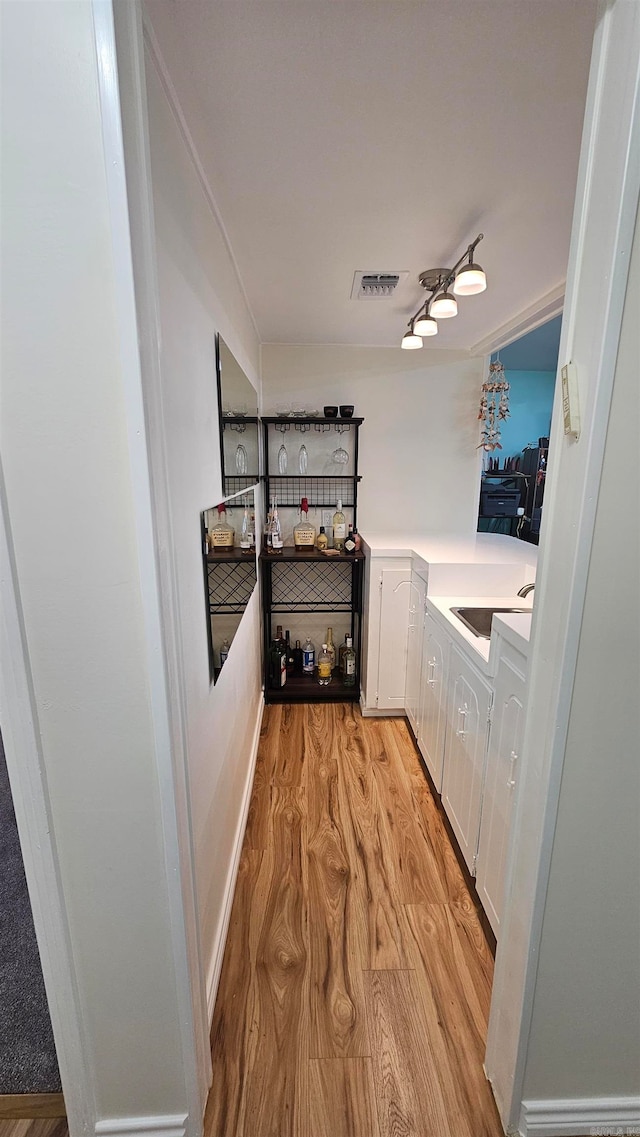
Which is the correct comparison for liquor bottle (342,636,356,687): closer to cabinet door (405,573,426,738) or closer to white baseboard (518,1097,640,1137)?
cabinet door (405,573,426,738)

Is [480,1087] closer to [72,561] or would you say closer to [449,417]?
[72,561]

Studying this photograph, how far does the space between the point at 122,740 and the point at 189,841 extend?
0.97 feet

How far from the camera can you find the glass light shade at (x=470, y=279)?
139 centimetres

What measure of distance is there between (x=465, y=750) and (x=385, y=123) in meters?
1.85

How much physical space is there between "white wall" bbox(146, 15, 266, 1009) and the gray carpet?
430 mm

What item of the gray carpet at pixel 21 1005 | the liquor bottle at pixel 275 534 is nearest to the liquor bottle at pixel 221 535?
the liquor bottle at pixel 275 534

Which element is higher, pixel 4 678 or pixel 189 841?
pixel 4 678

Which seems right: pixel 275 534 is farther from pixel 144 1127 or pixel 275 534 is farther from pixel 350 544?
pixel 144 1127

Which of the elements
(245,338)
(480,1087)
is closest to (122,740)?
Answer: (480,1087)

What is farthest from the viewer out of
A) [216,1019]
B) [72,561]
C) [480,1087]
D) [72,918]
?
[216,1019]

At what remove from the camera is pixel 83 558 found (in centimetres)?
75

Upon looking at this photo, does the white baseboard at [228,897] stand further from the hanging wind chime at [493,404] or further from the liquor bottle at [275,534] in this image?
the hanging wind chime at [493,404]

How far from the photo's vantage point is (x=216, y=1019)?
1241mm

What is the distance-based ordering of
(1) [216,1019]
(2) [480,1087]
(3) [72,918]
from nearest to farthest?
1. (3) [72,918]
2. (2) [480,1087]
3. (1) [216,1019]
